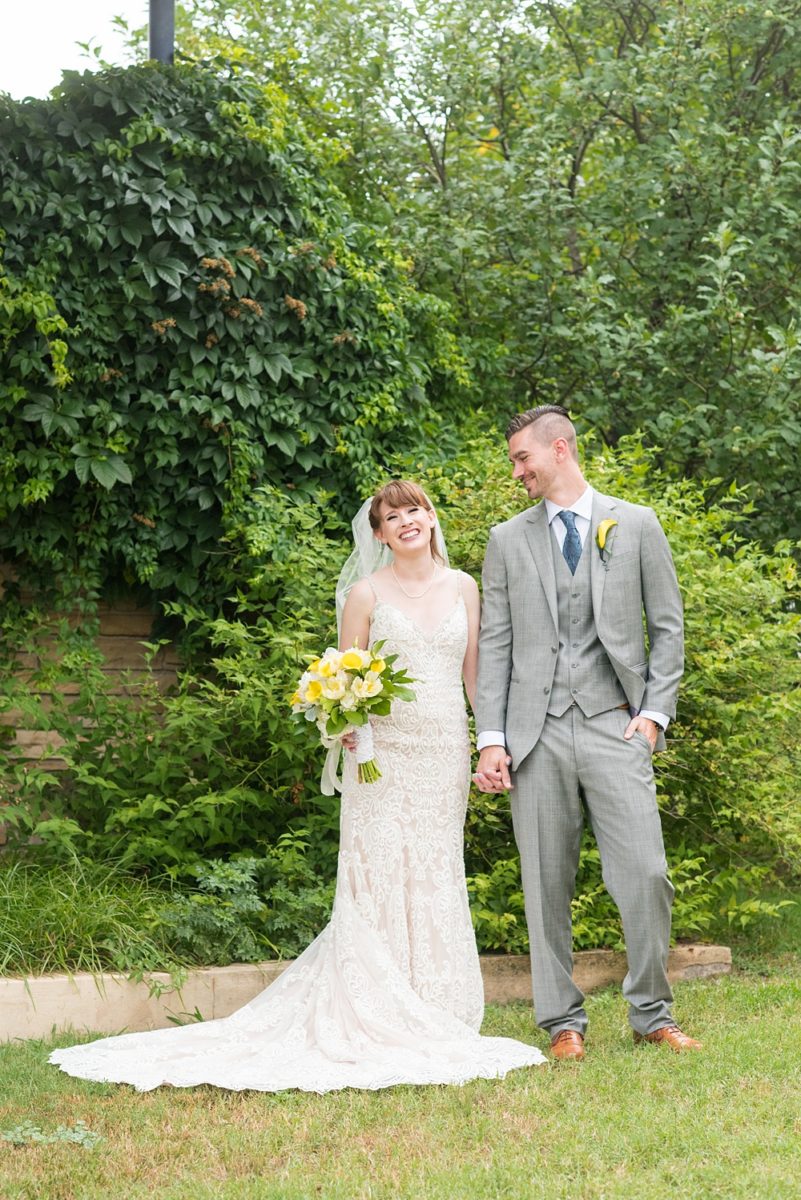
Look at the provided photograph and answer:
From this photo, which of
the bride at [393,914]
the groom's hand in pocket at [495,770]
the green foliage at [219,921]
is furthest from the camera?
the green foliage at [219,921]

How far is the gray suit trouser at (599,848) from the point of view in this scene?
4262 mm

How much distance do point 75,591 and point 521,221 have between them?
13.1 feet

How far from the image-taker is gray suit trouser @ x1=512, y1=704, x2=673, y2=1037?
4.26m

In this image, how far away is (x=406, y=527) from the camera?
4.90 meters

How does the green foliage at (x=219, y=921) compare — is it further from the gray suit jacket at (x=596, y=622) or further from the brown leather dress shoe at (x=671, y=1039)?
the brown leather dress shoe at (x=671, y=1039)

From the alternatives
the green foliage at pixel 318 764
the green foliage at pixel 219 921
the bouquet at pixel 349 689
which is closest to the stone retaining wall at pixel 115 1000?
the green foliage at pixel 219 921

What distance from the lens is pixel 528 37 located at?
9234mm

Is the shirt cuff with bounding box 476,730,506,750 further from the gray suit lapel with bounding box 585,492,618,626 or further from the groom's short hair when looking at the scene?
the groom's short hair

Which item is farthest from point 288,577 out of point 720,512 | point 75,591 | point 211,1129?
point 211,1129

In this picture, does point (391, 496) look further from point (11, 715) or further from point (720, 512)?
point (11, 715)

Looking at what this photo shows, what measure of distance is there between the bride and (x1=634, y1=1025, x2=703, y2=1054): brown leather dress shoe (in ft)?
1.24

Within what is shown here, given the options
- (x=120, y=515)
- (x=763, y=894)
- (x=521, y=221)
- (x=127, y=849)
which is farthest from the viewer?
(x=521, y=221)

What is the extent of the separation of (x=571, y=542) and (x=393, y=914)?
1.47 meters

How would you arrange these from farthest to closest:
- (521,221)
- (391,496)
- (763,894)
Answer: (521,221) → (763,894) → (391,496)
